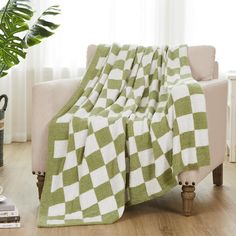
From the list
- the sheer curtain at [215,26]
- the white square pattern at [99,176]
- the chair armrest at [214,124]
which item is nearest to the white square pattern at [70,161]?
the white square pattern at [99,176]

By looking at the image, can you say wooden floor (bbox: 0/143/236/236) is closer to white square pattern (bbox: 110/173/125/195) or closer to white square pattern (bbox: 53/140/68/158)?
white square pattern (bbox: 110/173/125/195)

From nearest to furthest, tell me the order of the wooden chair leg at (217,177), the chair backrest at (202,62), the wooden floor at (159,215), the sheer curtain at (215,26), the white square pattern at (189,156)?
the wooden floor at (159,215) → the white square pattern at (189,156) → the chair backrest at (202,62) → the wooden chair leg at (217,177) → the sheer curtain at (215,26)

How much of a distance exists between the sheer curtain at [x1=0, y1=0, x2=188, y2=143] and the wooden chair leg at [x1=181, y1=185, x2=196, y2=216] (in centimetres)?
209

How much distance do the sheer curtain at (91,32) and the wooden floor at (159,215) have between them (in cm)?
118

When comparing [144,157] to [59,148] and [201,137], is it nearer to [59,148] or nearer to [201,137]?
[201,137]

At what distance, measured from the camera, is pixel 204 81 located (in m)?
3.47

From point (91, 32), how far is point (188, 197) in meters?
2.20

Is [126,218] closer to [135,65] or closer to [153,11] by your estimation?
[135,65]

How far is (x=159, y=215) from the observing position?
3.12 metres

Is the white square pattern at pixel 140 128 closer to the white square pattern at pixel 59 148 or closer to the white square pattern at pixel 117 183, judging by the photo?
the white square pattern at pixel 117 183

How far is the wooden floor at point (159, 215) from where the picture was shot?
2877 millimetres

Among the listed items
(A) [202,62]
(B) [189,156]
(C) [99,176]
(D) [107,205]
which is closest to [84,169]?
(C) [99,176]

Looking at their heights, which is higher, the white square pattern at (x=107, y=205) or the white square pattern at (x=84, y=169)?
the white square pattern at (x=84, y=169)

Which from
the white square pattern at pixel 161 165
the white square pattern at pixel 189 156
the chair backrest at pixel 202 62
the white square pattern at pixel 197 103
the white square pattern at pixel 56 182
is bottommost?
the white square pattern at pixel 56 182
